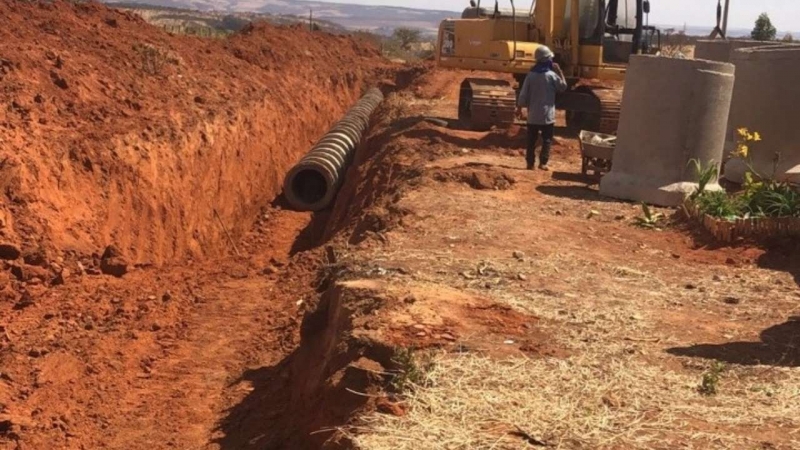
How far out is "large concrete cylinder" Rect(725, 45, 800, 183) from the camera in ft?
35.9

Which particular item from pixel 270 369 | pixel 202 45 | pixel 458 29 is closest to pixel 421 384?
pixel 270 369

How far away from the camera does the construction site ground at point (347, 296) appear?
Answer: 5.10 m

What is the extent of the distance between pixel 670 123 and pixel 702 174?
661 millimetres

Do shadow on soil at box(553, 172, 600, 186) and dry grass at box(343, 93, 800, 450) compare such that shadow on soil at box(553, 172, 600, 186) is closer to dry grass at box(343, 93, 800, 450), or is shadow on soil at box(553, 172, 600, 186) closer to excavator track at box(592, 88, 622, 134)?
dry grass at box(343, 93, 800, 450)

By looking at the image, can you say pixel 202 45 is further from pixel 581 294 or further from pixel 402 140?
pixel 581 294

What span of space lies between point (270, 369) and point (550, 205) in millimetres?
3849

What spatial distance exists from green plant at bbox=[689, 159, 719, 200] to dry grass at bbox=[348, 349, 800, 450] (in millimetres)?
4511

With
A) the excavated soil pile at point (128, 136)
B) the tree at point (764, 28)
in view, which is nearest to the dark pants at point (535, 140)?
the excavated soil pile at point (128, 136)

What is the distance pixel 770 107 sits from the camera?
36.7 ft

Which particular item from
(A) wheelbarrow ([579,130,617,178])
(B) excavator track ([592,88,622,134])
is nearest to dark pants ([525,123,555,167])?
(A) wheelbarrow ([579,130,617,178])

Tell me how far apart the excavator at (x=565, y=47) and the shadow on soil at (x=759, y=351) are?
9930 millimetres

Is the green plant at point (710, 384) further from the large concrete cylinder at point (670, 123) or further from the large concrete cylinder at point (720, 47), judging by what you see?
the large concrete cylinder at point (720, 47)

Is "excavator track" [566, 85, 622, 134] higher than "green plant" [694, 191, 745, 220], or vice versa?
"excavator track" [566, 85, 622, 134]

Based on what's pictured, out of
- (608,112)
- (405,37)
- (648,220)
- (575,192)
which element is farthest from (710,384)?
(405,37)
